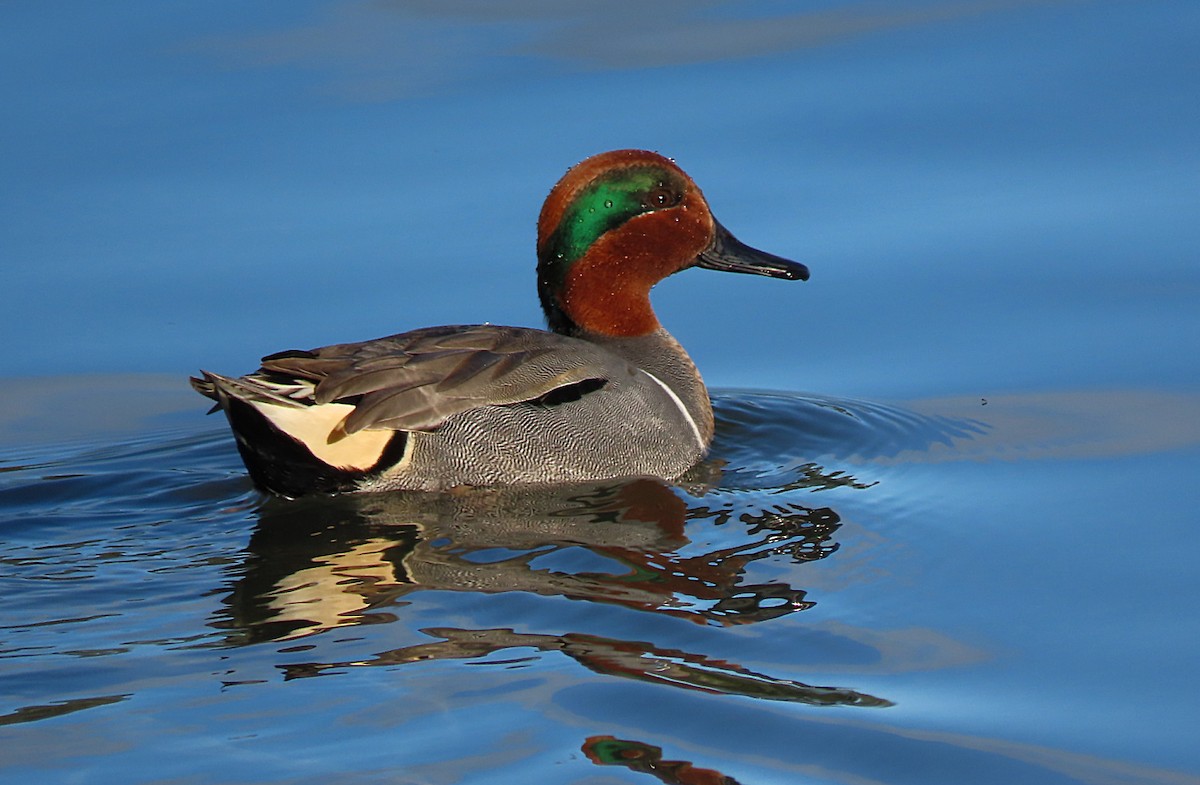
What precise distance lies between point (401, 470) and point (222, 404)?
793mm

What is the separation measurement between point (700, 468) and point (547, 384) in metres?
0.90

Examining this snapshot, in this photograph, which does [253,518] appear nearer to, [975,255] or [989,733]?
[989,733]

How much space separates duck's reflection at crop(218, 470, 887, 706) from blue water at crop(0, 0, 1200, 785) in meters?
0.02

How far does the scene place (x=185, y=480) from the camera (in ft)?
26.2

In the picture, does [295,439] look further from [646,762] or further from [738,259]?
[646,762]

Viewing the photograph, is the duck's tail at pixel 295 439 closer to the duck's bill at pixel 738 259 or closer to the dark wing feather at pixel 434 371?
the dark wing feather at pixel 434 371

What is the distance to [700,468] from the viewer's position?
326 inches

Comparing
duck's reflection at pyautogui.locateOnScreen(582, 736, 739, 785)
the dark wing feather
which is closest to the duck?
the dark wing feather

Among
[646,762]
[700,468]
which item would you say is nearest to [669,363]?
[700,468]

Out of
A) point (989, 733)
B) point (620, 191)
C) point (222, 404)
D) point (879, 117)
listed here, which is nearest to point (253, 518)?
point (222, 404)

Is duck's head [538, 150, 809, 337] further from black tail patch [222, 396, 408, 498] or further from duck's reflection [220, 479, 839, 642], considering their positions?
black tail patch [222, 396, 408, 498]

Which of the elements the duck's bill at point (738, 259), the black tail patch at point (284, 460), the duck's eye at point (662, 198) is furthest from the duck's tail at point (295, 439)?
the duck's bill at point (738, 259)

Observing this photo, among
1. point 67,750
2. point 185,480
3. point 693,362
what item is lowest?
point 67,750

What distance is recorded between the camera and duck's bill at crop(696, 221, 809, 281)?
8.81 m
